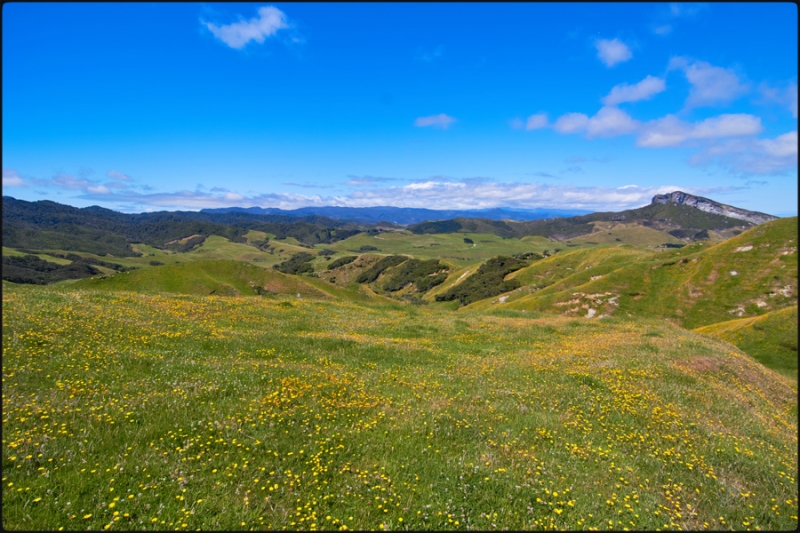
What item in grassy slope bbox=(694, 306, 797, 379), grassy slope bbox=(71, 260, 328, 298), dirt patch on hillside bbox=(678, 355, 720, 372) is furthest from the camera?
grassy slope bbox=(71, 260, 328, 298)

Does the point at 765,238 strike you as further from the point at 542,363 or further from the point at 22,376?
the point at 22,376

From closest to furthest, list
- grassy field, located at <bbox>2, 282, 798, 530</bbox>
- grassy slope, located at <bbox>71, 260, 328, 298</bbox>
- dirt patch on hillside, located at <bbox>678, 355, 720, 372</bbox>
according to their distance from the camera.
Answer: grassy field, located at <bbox>2, 282, 798, 530</bbox> < dirt patch on hillside, located at <bbox>678, 355, 720, 372</bbox> < grassy slope, located at <bbox>71, 260, 328, 298</bbox>

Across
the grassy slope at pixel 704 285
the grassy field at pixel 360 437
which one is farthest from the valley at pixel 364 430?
the grassy slope at pixel 704 285

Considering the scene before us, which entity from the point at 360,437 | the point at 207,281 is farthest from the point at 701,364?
the point at 207,281

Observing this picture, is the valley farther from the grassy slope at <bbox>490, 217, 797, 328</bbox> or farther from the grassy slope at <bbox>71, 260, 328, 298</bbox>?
the grassy slope at <bbox>490, 217, 797, 328</bbox>

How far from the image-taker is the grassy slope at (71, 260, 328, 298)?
6525cm

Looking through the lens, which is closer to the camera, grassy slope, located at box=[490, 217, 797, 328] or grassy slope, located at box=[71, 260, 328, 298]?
grassy slope, located at box=[71, 260, 328, 298]

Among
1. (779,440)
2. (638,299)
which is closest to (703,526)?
(779,440)

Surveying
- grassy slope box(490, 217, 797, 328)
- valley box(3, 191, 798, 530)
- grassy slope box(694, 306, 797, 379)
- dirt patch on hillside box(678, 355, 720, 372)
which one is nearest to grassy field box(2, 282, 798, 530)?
valley box(3, 191, 798, 530)

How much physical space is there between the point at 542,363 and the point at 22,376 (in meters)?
20.9

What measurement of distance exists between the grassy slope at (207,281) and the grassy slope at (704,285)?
5334 cm

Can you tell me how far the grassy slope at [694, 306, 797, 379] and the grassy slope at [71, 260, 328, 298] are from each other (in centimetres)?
5830

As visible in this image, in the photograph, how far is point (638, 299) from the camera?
8288cm

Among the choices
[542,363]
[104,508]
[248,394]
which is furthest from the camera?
[542,363]
